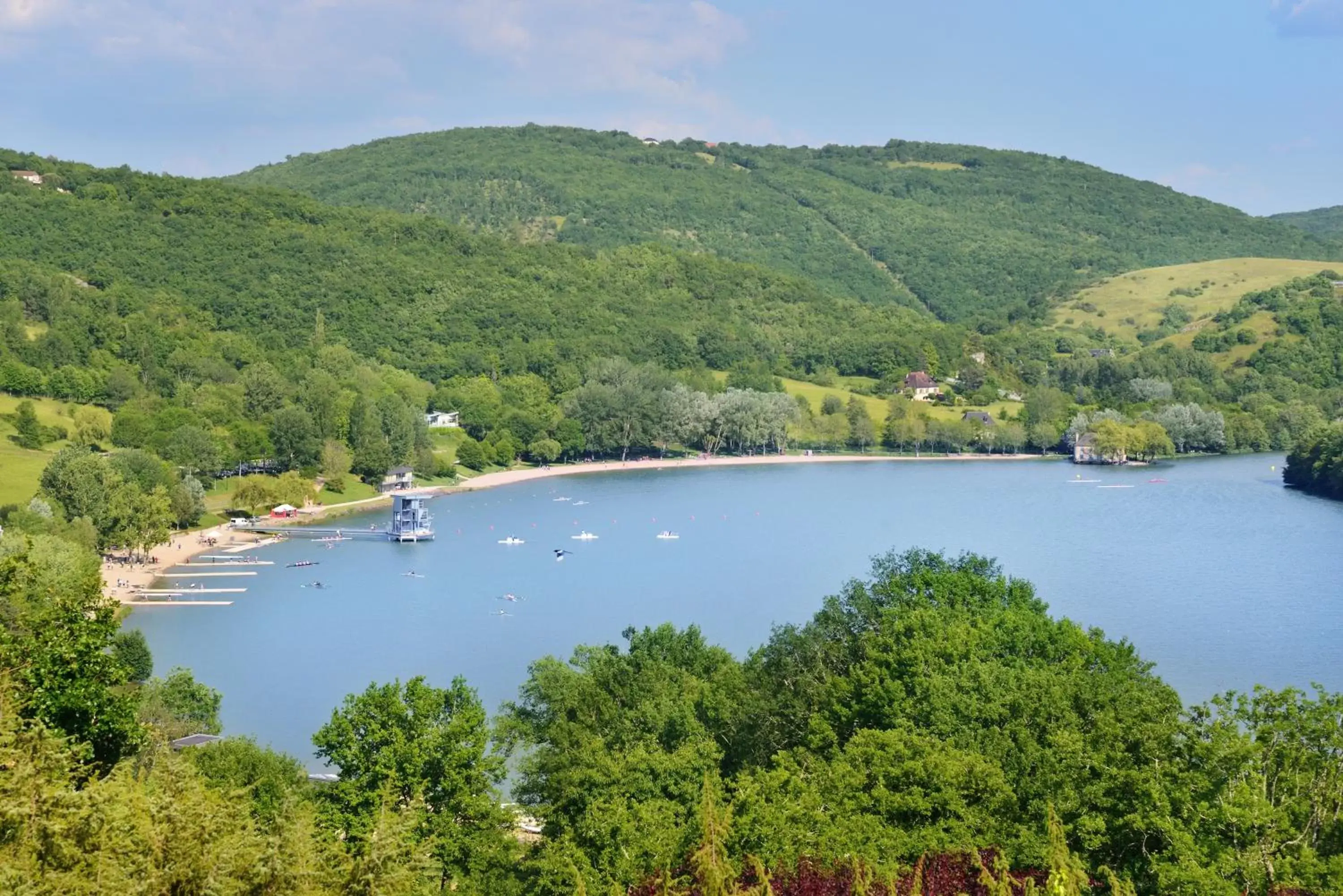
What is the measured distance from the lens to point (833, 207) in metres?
162

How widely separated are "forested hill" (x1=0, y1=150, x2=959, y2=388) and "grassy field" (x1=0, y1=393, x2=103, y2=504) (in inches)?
383

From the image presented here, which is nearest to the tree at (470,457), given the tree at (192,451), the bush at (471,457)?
the bush at (471,457)

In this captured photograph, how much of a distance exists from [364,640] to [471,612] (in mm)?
3937

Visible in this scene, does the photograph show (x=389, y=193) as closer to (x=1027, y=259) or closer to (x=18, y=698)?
(x=1027, y=259)

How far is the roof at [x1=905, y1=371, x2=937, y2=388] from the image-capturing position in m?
91.8

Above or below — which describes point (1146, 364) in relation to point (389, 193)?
below

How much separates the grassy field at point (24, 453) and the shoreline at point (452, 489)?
4.55 meters

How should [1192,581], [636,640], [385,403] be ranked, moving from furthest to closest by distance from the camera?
[385,403] → [1192,581] → [636,640]

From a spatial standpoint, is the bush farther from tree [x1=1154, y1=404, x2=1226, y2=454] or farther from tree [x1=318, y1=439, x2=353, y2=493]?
tree [x1=1154, y1=404, x2=1226, y2=454]

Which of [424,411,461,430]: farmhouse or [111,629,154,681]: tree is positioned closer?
[111,629,154,681]: tree

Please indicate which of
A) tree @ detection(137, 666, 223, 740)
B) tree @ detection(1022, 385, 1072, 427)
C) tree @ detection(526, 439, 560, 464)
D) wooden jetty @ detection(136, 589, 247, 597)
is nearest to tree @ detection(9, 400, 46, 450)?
wooden jetty @ detection(136, 589, 247, 597)

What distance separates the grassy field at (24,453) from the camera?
43688mm

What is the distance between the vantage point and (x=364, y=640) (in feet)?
110

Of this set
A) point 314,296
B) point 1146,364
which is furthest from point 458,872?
point 1146,364
